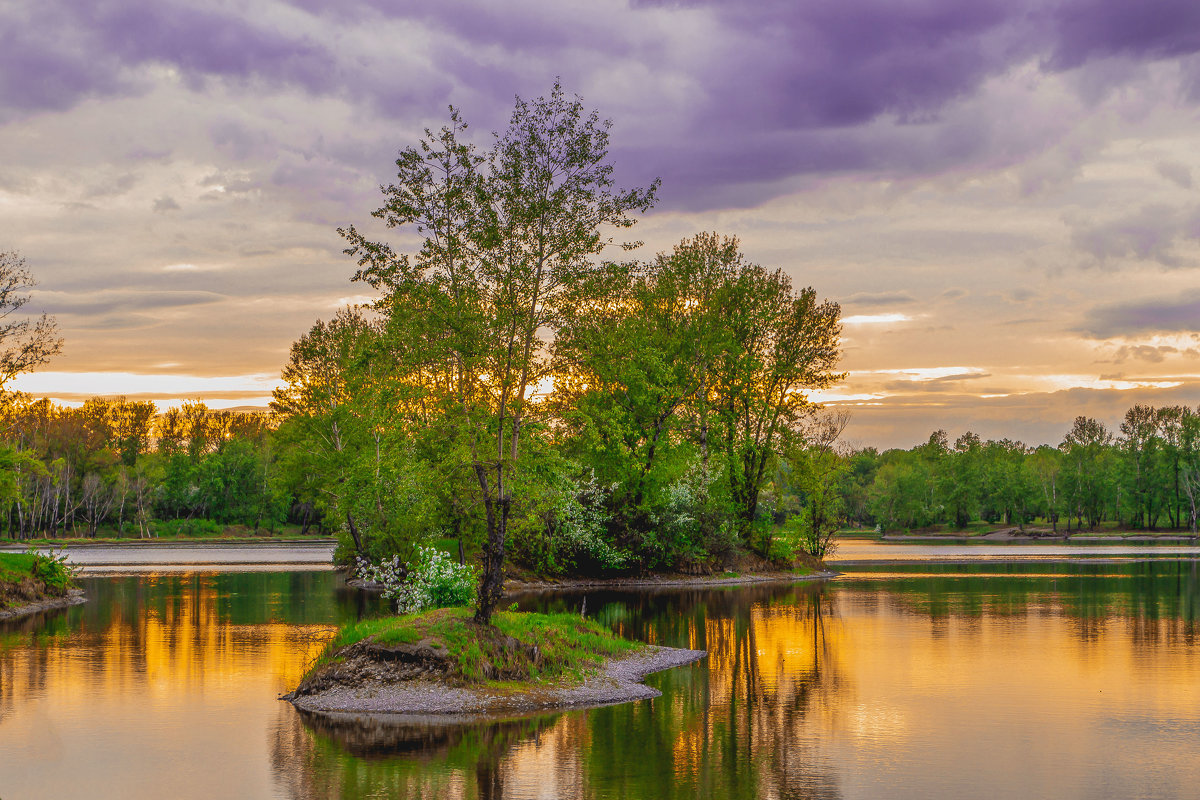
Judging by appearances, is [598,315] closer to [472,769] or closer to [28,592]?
[472,769]

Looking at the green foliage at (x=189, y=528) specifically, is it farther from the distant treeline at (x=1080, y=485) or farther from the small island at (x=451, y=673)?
the small island at (x=451, y=673)

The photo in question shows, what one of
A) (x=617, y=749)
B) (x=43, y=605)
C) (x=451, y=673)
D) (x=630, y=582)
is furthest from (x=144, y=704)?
(x=630, y=582)

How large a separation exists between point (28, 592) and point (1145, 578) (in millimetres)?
58796

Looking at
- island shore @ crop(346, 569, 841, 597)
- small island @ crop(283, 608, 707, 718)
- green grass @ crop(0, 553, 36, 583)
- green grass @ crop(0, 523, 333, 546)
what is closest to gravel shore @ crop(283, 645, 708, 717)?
small island @ crop(283, 608, 707, 718)

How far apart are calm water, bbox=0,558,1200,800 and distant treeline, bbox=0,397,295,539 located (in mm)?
86503

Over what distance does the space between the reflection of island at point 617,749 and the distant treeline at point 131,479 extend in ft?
316

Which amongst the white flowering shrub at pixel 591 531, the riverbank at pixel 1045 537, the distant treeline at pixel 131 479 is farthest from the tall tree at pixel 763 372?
the riverbank at pixel 1045 537

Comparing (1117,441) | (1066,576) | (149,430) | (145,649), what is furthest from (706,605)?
(1117,441)

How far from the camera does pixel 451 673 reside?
22.5m

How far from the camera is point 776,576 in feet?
208

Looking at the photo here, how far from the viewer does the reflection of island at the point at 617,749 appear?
618 inches

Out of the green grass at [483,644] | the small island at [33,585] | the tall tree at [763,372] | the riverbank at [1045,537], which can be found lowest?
the riverbank at [1045,537]

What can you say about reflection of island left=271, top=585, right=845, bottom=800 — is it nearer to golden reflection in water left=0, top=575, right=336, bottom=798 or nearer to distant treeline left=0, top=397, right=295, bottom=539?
golden reflection in water left=0, top=575, right=336, bottom=798

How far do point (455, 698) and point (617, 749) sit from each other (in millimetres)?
4855
